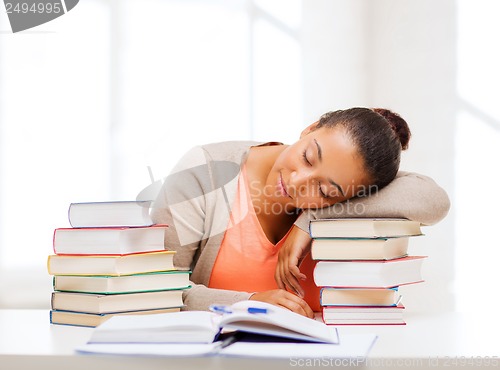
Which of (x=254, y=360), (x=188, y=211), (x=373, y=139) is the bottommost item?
(x=254, y=360)

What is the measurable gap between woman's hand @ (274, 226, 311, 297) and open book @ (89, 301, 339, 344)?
41cm

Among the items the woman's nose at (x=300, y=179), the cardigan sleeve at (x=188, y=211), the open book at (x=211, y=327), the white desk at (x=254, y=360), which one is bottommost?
the white desk at (x=254, y=360)

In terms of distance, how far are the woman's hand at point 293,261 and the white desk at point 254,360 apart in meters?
0.24

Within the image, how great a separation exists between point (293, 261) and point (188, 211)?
0.26 metres

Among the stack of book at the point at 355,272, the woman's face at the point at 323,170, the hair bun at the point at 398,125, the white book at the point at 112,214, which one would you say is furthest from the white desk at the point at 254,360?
the hair bun at the point at 398,125

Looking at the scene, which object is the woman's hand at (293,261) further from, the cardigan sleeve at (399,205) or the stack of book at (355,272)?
the stack of book at (355,272)

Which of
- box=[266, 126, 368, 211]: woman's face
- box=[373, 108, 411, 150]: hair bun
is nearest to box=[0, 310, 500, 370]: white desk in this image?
box=[266, 126, 368, 211]: woman's face

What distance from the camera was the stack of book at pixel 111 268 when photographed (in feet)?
3.95

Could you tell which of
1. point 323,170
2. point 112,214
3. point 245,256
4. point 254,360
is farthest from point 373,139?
point 254,360

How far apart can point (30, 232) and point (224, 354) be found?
1.93 m

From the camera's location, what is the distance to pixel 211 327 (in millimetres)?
954

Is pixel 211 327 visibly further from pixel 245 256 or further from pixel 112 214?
pixel 245 256

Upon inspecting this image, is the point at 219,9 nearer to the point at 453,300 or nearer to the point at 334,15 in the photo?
the point at 334,15

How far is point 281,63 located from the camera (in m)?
2.92
